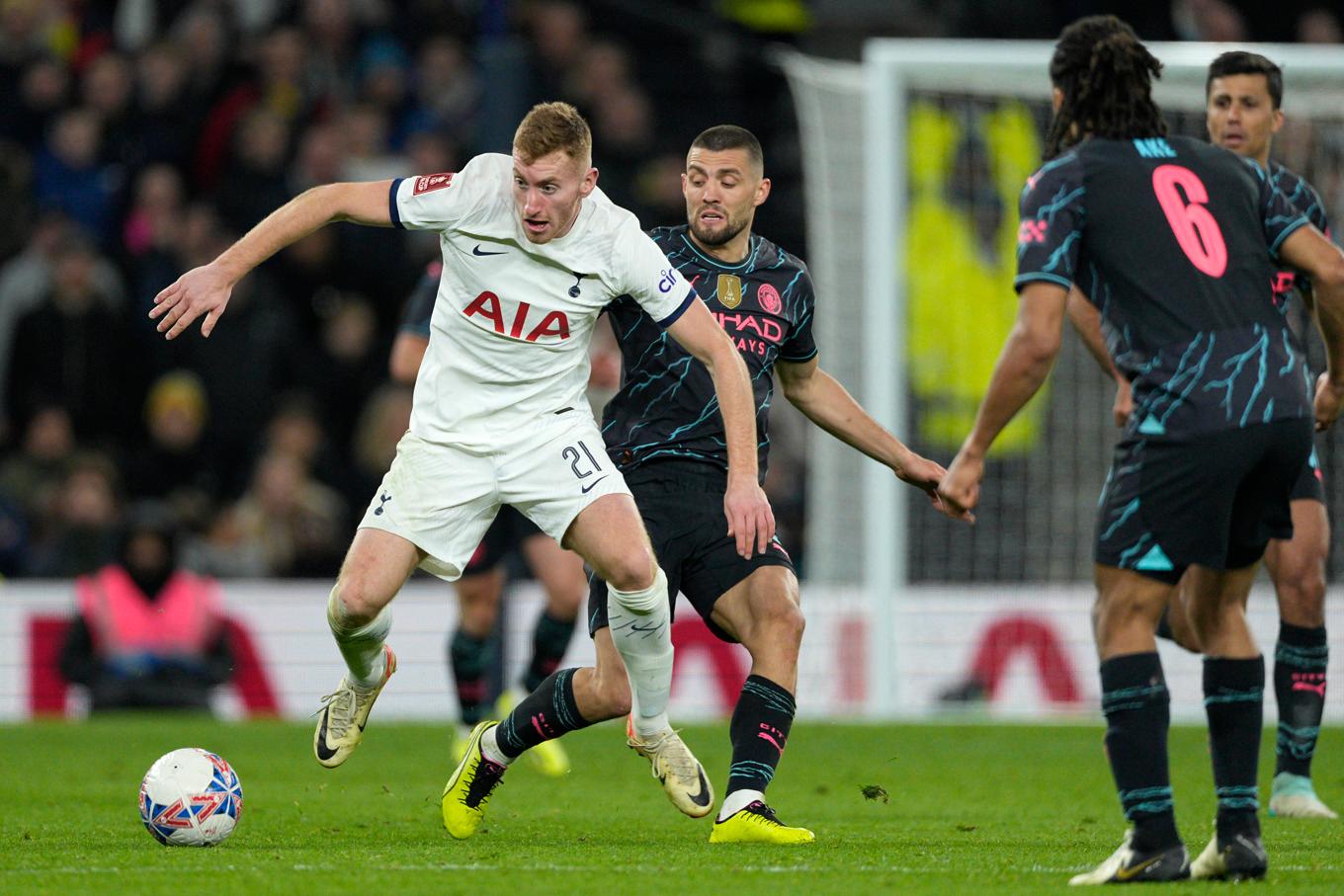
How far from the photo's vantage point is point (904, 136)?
43.7ft

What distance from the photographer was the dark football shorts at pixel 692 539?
21.1 feet

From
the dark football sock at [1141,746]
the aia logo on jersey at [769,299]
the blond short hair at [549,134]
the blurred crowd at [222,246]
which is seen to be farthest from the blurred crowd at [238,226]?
the dark football sock at [1141,746]

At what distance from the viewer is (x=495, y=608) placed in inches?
384

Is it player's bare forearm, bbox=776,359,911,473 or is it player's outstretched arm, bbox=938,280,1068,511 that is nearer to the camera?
player's outstretched arm, bbox=938,280,1068,511

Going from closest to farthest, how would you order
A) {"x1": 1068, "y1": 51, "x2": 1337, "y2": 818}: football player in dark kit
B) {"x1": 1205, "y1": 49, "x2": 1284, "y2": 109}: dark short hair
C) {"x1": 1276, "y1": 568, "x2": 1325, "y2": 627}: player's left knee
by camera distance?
1. {"x1": 1068, "y1": 51, "x2": 1337, "y2": 818}: football player in dark kit
2. {"x1": 1276, "y1": 568, "x2": 1325, "y2": 627}: player's left knee
3. {"x1": 1205, "y1": 49, "x2": 1284, "y2": 109}: dark short hair

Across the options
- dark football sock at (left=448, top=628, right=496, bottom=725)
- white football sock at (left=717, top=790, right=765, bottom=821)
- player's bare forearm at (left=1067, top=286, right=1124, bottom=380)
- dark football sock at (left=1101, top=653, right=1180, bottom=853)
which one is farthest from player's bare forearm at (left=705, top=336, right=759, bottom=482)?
dark football sock at (left=448, top=628, right=496, bottom=725)

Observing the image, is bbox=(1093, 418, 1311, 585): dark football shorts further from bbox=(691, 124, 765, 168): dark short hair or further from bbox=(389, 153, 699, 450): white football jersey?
bbox=(691, 124, 765, 168): dark short hair

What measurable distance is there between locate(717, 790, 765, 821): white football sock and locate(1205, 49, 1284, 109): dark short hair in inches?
128

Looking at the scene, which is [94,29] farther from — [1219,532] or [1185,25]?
[1219,532]

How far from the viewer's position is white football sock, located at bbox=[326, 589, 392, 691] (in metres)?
6.38

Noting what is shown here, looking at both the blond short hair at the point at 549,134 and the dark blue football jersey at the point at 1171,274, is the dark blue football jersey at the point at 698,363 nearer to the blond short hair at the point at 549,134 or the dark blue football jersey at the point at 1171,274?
the blond short hair at the point at 549,134

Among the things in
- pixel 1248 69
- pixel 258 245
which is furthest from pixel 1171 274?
pixel 1248 69

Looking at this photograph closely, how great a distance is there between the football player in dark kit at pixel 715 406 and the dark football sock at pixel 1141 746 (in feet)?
4.81

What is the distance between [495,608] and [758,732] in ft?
12.3
